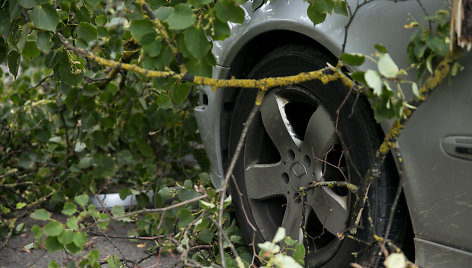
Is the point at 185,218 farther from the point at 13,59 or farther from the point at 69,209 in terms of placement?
the point at 13,59

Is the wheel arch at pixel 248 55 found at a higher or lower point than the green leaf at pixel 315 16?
lower

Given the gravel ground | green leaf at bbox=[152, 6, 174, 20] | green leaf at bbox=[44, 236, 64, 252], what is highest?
green leaf at bbox=[152, 6, 174, 20]

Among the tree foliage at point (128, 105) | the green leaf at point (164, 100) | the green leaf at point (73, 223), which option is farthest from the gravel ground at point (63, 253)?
the green leaf at point (73, 223)

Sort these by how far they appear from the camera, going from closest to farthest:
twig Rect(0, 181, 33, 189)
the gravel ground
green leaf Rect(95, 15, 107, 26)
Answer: green leaf Rect(95, 15, 107, 26)
the gravel ground
twig Rect(0, 181, 33, 189)

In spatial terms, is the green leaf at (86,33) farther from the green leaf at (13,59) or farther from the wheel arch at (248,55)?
the wheel arch at (248,55)

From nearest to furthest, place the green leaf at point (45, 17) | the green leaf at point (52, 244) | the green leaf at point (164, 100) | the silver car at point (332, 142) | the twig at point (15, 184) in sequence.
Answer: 1. the silver car at point (332, 142)
2. the green leaf at point (52, 244)
3. the green leaf at point (45, 17)
4. the green leaf at point (164, 100)
5. the twig at point (15, 184)

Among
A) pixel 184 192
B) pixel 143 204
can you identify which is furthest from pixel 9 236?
pixel 184 192

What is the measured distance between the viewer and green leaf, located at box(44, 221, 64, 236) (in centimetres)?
174

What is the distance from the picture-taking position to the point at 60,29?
2.27 meters

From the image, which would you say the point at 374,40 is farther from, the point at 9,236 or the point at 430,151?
the point at 9,236

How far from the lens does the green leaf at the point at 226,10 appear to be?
69.0 inches

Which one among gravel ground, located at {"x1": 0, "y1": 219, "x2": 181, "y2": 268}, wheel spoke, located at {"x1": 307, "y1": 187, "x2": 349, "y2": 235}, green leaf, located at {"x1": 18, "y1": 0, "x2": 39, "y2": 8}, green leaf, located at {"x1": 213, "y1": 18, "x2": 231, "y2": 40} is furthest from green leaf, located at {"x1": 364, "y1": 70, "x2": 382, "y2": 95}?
gravel ground, located at {"x1": 0, "y1": 219, "x2": 181, "y2": 268}

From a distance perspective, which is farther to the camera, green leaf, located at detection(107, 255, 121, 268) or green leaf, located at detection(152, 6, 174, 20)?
green leaf, located at detection(107, 255, 121, 268)

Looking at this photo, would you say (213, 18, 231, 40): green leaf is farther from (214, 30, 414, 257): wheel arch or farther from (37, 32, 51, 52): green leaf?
(37, 32, 51, 52): green leaf
